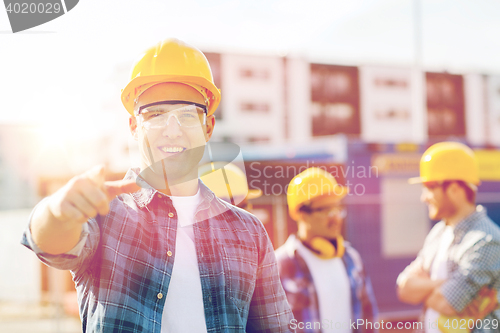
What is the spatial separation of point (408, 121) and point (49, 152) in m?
40.0

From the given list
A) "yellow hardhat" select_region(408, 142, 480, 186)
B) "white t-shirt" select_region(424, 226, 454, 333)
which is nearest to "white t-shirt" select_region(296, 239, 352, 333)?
"white t-shirt" select_region(424, 226, 454, 333)

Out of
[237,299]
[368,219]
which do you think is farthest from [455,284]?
[368,219]

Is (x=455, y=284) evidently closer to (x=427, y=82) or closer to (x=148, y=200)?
(x=148, y=200)

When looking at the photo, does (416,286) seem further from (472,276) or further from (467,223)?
(467,223)

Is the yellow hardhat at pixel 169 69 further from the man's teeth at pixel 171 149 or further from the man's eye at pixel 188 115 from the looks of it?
the man's teeth at pixel 171 149

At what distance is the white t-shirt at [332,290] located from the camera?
10.3ft

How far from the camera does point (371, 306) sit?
3.29 m

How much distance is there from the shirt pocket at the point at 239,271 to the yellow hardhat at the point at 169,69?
0.59 m

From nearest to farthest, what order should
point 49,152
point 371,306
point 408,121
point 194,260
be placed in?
point 194,260, point 49,152, point 371,306, point 408,121

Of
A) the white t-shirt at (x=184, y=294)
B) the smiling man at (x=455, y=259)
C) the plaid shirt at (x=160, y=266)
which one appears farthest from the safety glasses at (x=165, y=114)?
the smiling man at (x=455, y=259)

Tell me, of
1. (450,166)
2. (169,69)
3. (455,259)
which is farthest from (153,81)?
(450,166)

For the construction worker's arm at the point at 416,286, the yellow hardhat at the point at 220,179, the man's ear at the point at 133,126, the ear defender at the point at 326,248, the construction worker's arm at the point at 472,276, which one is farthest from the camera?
the ear defender at the point at 326,248

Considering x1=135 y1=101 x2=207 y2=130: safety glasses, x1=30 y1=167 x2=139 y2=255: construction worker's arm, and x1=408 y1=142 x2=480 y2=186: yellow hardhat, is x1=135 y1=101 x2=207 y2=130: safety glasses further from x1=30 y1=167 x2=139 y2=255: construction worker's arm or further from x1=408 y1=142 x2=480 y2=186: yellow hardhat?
x1=408 y1=142 x2=480 y2=186: yellow hardhat

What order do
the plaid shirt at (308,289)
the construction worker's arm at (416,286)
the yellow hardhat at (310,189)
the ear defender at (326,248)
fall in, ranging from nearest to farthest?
the construction worker's arm at (416,286)
the plaid shirt at (308,289)
the ear defender at (326,248)
the yellow hardhat at (310,189)
